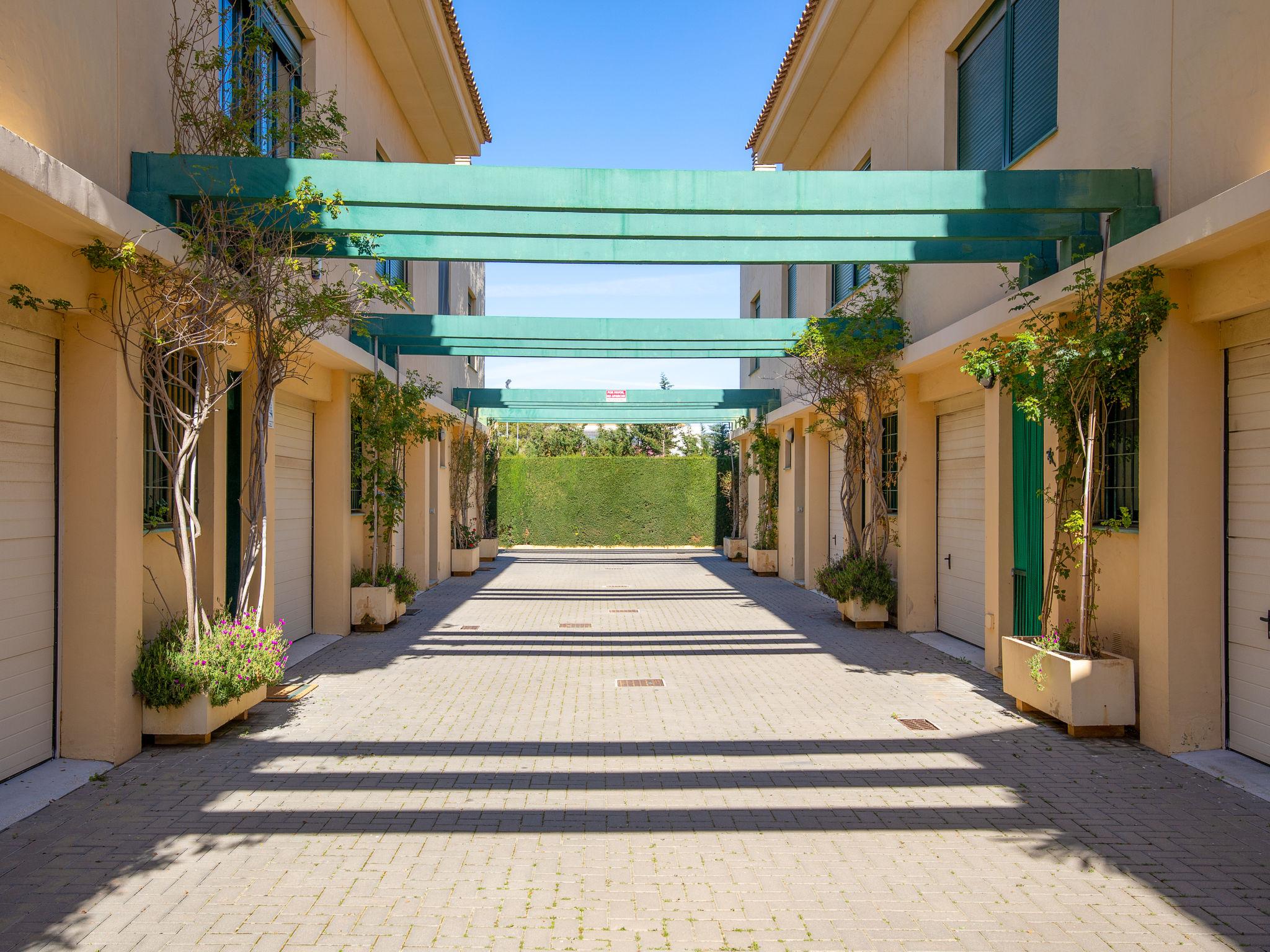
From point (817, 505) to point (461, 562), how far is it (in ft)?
24.6

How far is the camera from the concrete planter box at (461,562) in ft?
57.0

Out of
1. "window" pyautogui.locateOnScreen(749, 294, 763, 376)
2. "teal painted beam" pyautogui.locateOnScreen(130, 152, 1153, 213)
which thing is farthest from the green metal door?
"window" pyautogui.locateOnScreen(749, 294, 763, 376)

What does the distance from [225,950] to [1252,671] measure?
572 centimetres

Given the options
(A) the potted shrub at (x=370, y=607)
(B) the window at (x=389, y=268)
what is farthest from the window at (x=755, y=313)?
(A) the potted shrub at (x=370, y=607)

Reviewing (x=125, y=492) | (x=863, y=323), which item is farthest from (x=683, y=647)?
(x=125, y=492)

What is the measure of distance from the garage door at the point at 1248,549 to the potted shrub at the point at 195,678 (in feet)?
21.5

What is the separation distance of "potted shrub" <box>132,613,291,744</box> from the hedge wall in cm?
1849

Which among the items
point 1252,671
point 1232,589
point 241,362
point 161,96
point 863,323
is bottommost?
point 1252,671

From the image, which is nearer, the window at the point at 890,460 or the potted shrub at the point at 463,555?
the window at the point at 890,460

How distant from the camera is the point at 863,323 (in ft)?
33.3

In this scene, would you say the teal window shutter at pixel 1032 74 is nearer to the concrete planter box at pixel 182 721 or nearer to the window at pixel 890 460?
the window at pixel 890 460

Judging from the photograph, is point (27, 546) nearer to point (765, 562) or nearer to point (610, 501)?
point (765, 562)

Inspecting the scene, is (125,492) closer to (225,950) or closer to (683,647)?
(225,950)

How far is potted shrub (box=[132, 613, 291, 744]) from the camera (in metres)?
5.33
